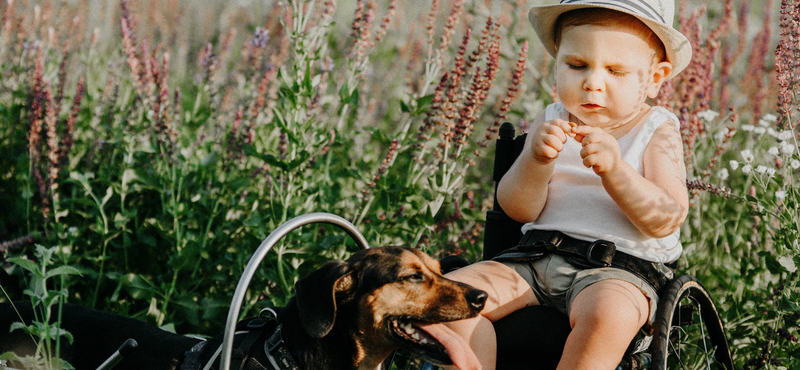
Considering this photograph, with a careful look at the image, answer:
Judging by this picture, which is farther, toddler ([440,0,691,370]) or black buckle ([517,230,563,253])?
black buckle ([517,230,563,253])

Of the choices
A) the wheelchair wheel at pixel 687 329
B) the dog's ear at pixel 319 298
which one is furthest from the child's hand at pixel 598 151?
the dog's ear at pixel 319 298

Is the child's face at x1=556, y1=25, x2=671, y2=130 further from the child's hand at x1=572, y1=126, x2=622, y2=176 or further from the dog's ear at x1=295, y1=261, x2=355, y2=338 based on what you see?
the dog's ear at x1=295, y1=261, x2=355, y2=338

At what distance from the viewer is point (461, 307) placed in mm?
2297

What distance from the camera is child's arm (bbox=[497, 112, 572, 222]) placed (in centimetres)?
237

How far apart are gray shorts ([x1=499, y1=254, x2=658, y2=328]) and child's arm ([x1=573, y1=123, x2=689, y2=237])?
0.60 feet

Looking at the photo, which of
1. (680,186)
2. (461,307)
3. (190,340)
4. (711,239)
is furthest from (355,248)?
(711,239)

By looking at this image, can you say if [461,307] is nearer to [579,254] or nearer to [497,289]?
[497,289]

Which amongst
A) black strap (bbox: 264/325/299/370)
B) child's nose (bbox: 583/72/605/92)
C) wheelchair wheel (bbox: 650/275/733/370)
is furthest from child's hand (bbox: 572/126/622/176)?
black strap (bbox: 264/325/299/370)

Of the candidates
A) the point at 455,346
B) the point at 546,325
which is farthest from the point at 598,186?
the point at 455,346

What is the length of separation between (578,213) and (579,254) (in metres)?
0.16

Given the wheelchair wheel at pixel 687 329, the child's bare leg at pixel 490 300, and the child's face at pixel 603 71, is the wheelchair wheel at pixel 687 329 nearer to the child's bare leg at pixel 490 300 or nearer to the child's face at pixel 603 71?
the child's bare leg at pixel 490 300

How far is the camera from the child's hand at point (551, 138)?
2.35m

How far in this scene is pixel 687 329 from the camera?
3.30 meters

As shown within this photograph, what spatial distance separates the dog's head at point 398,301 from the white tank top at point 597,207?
495 millimetres
